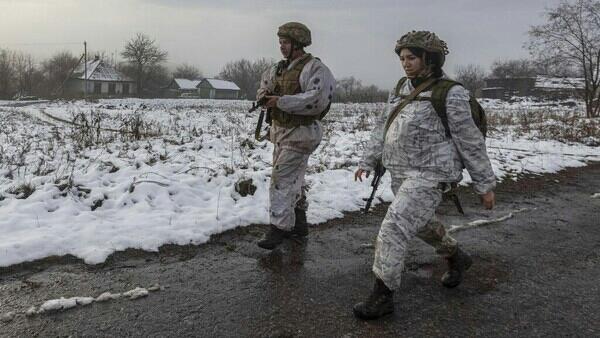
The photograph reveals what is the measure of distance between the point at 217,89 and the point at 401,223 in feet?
268

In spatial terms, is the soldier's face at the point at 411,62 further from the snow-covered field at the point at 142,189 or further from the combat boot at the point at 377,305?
the snow-covered field at the point at 142,189

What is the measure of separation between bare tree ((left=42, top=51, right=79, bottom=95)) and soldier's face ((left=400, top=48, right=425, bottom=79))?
79.4 metres

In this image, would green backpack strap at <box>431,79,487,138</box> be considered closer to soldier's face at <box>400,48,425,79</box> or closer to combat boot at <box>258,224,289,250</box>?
soldier's face at <box>400,48,425,79</box>

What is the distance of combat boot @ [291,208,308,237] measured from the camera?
4.64 metres

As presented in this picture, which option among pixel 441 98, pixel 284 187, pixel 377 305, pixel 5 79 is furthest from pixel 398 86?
pixel 5 79

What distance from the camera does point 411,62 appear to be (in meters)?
3.14

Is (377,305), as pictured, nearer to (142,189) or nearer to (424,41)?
(424,41)

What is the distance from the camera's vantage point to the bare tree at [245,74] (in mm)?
86438

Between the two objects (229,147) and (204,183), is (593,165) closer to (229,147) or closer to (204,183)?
(229,147)

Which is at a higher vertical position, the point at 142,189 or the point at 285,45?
the point at 285,45

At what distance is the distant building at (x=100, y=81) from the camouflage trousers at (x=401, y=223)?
253 feet

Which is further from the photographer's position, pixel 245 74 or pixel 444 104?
pixel 245 74

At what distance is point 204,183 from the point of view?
20.4 ft

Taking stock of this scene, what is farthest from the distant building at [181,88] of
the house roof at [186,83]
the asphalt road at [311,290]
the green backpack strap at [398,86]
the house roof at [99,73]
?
the green backpack strap at [398,86]
